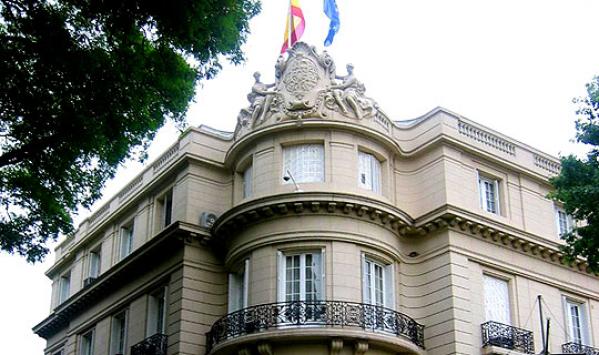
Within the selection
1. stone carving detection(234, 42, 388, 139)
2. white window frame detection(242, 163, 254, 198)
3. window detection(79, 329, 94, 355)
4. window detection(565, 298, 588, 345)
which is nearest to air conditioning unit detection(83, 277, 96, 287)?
window detection(79, 329, 94, 355)

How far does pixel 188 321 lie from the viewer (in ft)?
99.2

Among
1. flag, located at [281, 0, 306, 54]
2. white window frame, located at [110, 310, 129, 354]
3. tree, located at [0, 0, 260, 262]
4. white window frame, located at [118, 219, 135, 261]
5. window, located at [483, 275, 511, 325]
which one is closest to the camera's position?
tree, located at [0, 0, 260, 262]

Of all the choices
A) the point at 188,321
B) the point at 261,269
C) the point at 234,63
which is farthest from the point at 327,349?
the point at 234,63

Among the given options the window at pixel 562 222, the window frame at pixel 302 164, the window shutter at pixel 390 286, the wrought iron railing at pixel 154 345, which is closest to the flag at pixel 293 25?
the window frame at pixel 302 164

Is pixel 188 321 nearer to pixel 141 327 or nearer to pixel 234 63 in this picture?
pixel 141 327

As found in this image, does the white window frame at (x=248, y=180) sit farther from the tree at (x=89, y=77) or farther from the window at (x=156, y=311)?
the tree at (x=89, y=77)

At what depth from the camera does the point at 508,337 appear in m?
29.2

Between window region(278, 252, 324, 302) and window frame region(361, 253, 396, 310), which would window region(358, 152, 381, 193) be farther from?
window region(278, 252, 324, 302)

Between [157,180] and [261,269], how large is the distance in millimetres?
7510

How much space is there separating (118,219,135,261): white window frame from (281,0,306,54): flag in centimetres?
944

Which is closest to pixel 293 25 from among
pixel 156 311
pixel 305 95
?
pixel 305 95

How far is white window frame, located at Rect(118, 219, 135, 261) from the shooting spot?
36594 millimetres

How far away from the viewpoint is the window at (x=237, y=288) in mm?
30062

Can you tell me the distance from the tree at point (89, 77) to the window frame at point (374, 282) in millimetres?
9613
